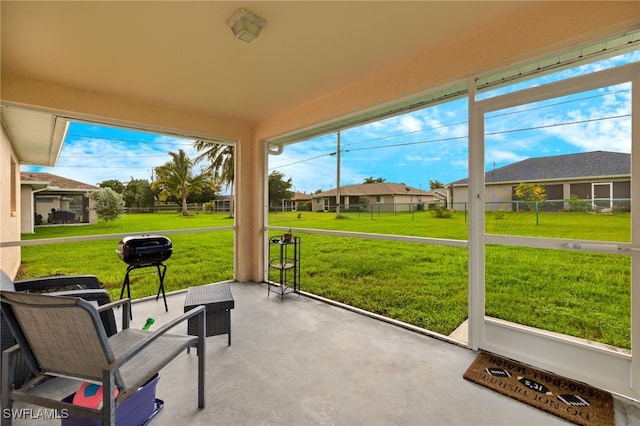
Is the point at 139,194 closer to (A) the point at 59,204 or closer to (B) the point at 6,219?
(A) the point at 59,204

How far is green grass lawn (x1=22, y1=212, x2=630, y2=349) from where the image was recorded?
207cm

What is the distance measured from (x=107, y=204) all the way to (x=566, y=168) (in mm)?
5182

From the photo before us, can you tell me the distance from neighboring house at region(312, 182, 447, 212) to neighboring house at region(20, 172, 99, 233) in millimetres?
3123

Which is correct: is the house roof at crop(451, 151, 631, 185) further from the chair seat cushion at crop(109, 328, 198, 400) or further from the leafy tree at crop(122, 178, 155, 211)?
the leafy tree at crop(122, 178, 155, 211)

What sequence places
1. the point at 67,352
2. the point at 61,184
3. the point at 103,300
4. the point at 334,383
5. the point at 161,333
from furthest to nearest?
the point at 61,184 → the point at 103,300 → the point at 334,383 → the point at 161,333 → the point at 67,352

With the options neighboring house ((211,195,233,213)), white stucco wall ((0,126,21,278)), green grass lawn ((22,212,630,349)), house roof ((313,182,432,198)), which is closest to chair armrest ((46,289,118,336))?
green grass lawn ((22,212,630,349))

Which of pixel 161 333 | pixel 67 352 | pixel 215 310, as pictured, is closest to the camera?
pixel 67 352

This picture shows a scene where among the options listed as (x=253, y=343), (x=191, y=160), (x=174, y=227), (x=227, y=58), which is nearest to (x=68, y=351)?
(x=253, y=343)

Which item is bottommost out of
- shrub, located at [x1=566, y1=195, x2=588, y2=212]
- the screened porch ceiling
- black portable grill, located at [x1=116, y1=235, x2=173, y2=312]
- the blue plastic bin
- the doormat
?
the doormat

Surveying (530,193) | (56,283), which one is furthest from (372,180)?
(56,283)

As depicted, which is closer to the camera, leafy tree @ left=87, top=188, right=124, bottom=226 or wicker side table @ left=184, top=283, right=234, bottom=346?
wicker side table @ left=184, top=283, right=234, bottom=346

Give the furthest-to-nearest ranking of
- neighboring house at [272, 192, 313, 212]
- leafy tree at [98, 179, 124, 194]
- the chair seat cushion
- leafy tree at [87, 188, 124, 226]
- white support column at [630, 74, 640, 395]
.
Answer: neighboring house at [272, 192, 313, 212], leafy tree at [98, 179, 124, 194], leafy tree at [87, 188, 124, 226], white support column at [630, 74, 640, 395], the chair seat cushion

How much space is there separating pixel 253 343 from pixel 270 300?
3.96 feet

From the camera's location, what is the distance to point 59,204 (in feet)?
11.3
